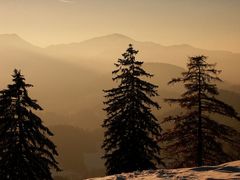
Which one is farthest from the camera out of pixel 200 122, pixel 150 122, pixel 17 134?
pixel 150 122

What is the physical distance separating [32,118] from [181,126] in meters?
10.9

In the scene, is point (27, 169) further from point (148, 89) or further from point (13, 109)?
point (148, 89)

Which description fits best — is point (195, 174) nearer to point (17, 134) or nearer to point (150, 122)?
point (17, 134)

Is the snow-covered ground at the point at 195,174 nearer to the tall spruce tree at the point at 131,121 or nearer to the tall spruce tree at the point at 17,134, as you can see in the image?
the tall spruce tree at the point at 17,134

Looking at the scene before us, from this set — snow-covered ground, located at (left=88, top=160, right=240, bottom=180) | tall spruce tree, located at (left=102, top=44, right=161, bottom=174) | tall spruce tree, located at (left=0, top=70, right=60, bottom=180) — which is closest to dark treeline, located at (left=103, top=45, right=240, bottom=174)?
tall spruce tree, located at (left=102, top=44, right=161, bottom=174)

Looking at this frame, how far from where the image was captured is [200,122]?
77.4 ft

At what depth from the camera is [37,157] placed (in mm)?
19969

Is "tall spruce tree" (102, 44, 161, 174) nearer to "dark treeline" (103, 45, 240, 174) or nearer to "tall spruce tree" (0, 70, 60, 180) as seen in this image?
"dark treeline" (103, 45, 240, 174)

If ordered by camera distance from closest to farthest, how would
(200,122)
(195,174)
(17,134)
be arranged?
(195,174) → (17,134) → (200,122)

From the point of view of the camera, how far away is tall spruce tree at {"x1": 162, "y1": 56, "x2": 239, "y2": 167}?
22906 mm

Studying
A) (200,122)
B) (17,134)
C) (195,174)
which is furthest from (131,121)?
(195,174)

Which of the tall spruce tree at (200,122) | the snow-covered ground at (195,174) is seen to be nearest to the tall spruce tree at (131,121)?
the tall spruce tree at (200,122)

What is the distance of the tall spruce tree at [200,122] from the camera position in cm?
2291

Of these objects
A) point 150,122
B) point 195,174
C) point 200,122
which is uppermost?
point 150,122
